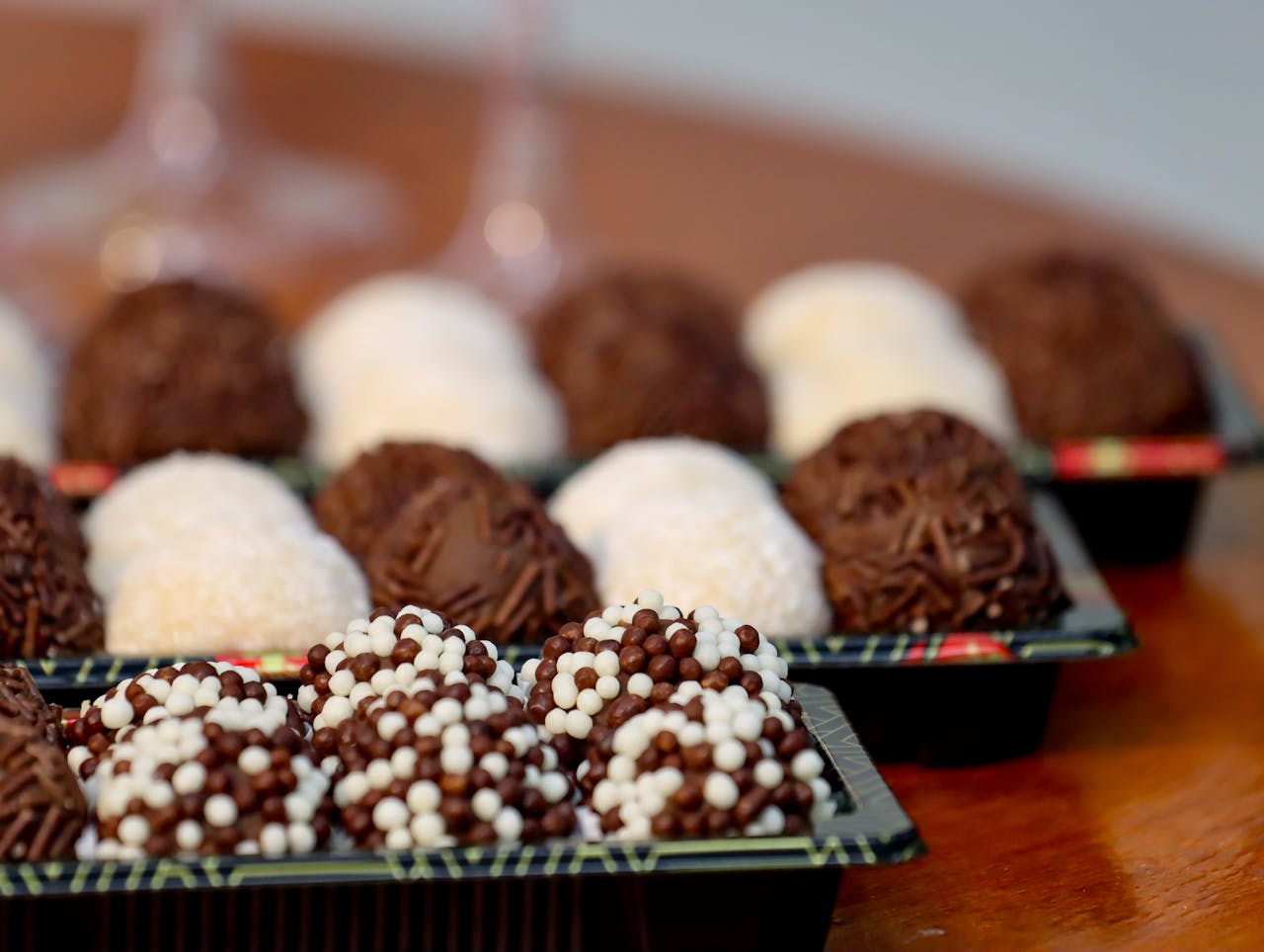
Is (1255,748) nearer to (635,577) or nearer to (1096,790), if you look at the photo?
(1096,790)

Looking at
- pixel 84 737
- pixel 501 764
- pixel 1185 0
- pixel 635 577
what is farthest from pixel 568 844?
pixel 1185 0

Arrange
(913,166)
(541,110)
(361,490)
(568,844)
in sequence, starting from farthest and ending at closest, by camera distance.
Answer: (913,166) < (541,110) < (361,490) < (568,844)

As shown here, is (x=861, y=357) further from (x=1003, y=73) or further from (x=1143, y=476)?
(x=1003, y=73)

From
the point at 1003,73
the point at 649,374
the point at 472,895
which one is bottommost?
the point at 472,895

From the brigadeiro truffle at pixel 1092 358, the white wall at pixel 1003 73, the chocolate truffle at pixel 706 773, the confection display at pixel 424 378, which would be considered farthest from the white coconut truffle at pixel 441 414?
the white wall at pixel 1003 73

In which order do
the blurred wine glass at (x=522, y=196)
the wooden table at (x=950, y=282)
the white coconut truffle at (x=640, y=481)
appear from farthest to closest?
the blurred wine glass at (x=522, y=196) < the white coconut truffle at (x=640, y=481) < the wooden table at (x=950, y=282)

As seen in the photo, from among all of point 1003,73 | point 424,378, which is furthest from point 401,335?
point 1003,73

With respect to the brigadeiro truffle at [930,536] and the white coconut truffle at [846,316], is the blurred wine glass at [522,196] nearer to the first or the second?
the white coconut truffle at [846,316]
